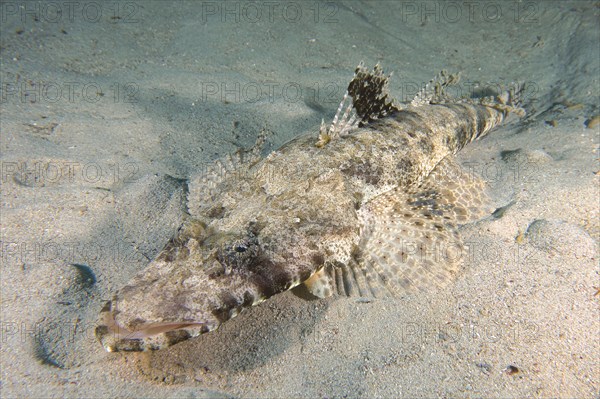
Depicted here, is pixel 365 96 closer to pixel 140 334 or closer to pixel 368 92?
pixel 368 92

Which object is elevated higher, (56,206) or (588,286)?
(588,286)

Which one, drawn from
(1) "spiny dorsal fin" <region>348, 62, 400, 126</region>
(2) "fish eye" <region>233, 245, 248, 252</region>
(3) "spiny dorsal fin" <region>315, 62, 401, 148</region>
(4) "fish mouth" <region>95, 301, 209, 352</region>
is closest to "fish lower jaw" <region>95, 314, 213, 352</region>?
(4) "fish mouth" <region>95, 301, 209, 352</region>

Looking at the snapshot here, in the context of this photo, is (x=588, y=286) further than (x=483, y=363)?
Yes

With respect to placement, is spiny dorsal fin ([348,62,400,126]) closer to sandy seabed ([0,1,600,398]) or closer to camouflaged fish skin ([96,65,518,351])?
camouflaged fish skin ([96,65,518,351])

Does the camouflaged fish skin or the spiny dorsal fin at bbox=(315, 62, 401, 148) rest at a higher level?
the spiny dorsal fin at bbox=(315, 62, 401, 148)

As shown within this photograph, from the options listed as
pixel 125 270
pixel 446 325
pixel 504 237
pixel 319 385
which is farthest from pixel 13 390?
pixel 504 237

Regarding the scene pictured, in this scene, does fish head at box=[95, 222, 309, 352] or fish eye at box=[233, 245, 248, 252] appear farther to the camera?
fish eye at box=[233, 245, 248, 252]

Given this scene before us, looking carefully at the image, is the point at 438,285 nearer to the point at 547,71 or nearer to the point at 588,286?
the point at 588,286

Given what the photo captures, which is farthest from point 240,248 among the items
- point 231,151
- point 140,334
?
point 231,151
